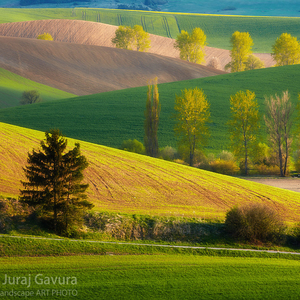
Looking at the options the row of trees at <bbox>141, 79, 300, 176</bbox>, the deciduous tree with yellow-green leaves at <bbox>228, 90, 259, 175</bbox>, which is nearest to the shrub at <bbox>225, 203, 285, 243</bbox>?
the row of trees at <bbox>141, 79, 300, 176</bbox>

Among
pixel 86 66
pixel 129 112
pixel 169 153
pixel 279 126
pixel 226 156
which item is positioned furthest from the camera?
pixel 86 66

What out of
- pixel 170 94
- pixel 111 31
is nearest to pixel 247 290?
pixel 170 94

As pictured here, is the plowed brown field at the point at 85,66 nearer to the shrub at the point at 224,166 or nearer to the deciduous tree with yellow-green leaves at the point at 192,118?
the deciduous tree with yellow-green leaves at the point at 192,118

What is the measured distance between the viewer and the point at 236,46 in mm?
115188

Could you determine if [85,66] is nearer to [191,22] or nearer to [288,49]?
[288,49]

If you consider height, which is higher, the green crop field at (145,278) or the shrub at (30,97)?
the shrub at (30,97)

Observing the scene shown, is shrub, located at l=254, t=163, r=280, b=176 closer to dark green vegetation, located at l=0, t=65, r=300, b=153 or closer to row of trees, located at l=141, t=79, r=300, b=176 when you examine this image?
row of trees, located at l=141, t=79, r=300, b=176

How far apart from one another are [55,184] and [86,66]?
86517mm

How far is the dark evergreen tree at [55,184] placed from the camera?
19062mm

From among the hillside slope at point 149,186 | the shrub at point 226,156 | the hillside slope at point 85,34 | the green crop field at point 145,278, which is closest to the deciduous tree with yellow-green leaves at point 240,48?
the hillside slope at point 85,34

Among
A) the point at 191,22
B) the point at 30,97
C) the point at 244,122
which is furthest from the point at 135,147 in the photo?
the point at 191,22

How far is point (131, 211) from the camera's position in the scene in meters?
22.9

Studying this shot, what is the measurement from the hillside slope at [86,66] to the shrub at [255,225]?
2903 inches

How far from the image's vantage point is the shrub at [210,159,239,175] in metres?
48.8
